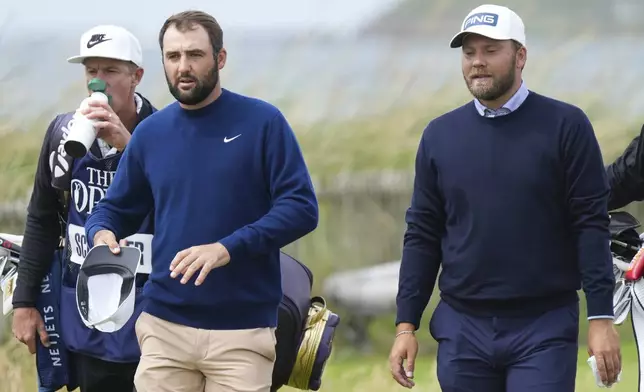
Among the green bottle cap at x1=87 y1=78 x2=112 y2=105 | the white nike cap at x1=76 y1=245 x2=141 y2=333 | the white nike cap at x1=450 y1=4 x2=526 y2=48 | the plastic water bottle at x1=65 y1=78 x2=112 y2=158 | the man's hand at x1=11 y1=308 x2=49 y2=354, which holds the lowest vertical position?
the man's hand at x1=11 y1=308 x2=49 y2=354

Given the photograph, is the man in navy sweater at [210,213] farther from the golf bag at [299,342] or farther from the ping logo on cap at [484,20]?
the ping logo on cap at [484,20]

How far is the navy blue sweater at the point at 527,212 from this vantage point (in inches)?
116

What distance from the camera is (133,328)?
3.57 m

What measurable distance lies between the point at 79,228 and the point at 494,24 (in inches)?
54.7

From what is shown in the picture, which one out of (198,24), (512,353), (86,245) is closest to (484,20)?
(198,24)

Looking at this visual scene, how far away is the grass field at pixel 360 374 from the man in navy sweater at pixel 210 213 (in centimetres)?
195

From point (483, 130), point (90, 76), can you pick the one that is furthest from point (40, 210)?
point (483, 130)

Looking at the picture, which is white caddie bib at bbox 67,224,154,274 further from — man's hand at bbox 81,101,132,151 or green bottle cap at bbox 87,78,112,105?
green bottle cap at bbox 87,78,112,105

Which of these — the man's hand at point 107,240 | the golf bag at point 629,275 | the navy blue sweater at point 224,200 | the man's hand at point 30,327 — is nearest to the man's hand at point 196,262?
the navy blue sweater at point 224,200

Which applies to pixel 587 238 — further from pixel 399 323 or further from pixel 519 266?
pixel 399 323

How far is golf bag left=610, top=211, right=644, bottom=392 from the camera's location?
136 inches

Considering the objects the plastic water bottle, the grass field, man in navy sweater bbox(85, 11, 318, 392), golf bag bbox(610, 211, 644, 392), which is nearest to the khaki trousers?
man in navy sweater bbox(85, 11, 318, 392)

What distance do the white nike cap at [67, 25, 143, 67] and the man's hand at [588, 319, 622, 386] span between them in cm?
156

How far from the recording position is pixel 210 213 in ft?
9.84
